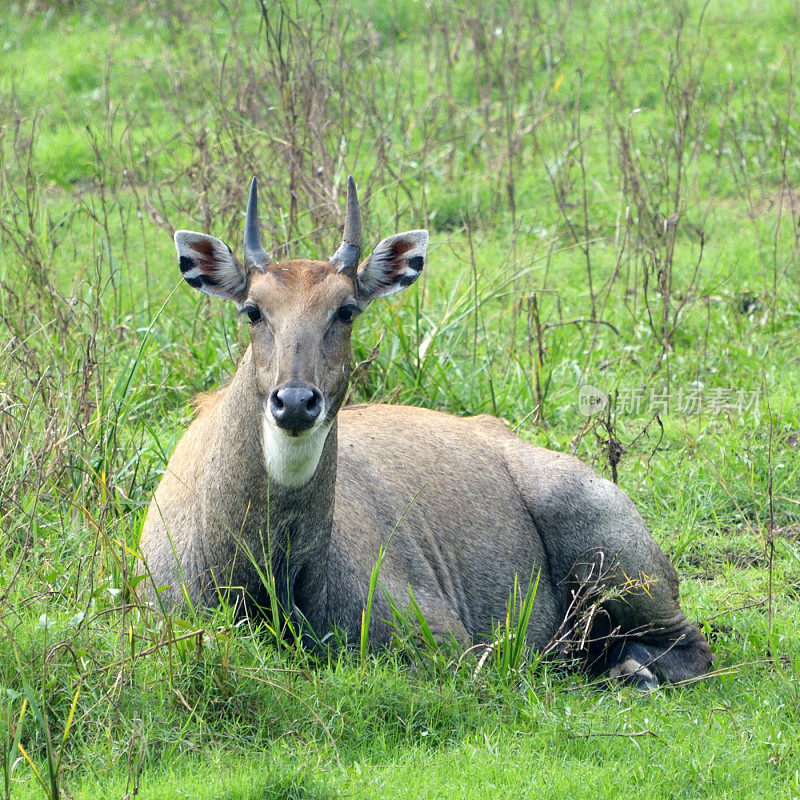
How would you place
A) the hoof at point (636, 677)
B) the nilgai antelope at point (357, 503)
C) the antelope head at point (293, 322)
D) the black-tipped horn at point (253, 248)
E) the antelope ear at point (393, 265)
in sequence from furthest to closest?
the hoof at point (636, 677)
the antelope ear at point (393, 265)
the black-tipped horn at point (253, 248)
the nilgai antelope at point (357, 503)
the antelope head at point (293, 322)

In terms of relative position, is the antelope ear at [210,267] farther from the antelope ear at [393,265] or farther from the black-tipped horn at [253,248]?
the antelope ear at [393,265]

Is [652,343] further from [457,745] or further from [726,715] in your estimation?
[457,745]

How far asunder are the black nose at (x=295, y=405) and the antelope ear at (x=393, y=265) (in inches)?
37.3

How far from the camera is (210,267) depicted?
17.0ft

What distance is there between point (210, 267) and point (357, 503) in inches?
52.5

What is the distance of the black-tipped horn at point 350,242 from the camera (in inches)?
201

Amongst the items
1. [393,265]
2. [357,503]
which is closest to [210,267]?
[393,265]

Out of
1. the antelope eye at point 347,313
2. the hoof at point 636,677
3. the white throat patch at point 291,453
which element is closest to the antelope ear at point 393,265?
the antelope eye at point 347,313

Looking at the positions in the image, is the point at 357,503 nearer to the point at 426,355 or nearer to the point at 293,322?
the point at 293,322

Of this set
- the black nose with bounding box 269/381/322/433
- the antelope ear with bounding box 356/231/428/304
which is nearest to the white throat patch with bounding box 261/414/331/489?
the black nose with bounding box 269/381/322/433

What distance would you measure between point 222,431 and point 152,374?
265cm

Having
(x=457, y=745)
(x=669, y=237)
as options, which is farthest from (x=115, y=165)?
(x=457, y=745)

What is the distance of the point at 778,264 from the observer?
32.1 ft

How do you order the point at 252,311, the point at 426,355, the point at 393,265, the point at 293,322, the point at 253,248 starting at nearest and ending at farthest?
the point at 293,322
the point at 252,311
the point at 253,248
the point at 393,265
the point at 426,355
